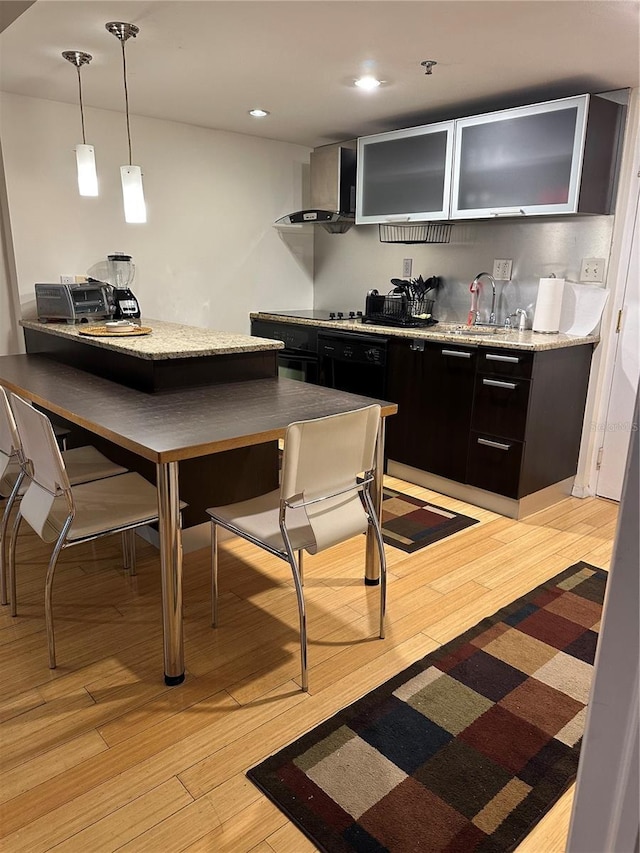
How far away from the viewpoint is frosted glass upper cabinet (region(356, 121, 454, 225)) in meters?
3.61

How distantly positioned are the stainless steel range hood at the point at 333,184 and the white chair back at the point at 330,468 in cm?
278

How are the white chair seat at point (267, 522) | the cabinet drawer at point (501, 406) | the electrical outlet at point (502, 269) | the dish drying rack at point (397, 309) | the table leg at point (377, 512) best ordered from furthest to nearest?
the dish drying rack at point (397, 309) → the electrical outlet at point (502, 269) → the cabinet drawer at point (501, 406) → the table leg at point (377, 512) → the white chair seat at point (267, 522)

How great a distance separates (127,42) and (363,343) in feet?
6.65

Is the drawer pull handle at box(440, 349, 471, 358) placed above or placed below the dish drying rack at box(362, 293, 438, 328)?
below

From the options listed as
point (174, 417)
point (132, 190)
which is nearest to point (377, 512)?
point (174, 417)

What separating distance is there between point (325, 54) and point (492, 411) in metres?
1.89

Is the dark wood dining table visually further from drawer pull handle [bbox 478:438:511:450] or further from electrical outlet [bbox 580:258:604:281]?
electrical outlet [bbox 580:258:604:281]

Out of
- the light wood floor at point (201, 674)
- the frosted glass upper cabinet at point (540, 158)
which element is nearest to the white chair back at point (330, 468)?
the light wood floor at point (201, 674)

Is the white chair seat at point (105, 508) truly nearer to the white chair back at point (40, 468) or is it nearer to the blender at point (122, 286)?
the white chair back at point (40, 468)

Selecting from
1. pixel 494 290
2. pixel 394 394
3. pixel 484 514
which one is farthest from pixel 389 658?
pixel 494 290

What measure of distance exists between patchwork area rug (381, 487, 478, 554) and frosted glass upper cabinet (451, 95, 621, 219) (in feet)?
5.51

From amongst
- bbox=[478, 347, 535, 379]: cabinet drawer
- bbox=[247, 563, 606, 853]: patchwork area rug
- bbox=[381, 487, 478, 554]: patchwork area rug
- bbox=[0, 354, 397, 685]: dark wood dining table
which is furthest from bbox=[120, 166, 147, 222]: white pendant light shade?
bbox=[247, 563, 606, 853]: patchwork area rug

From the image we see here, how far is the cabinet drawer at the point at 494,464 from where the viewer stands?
3.21 m

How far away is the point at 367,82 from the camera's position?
10.1 feet
